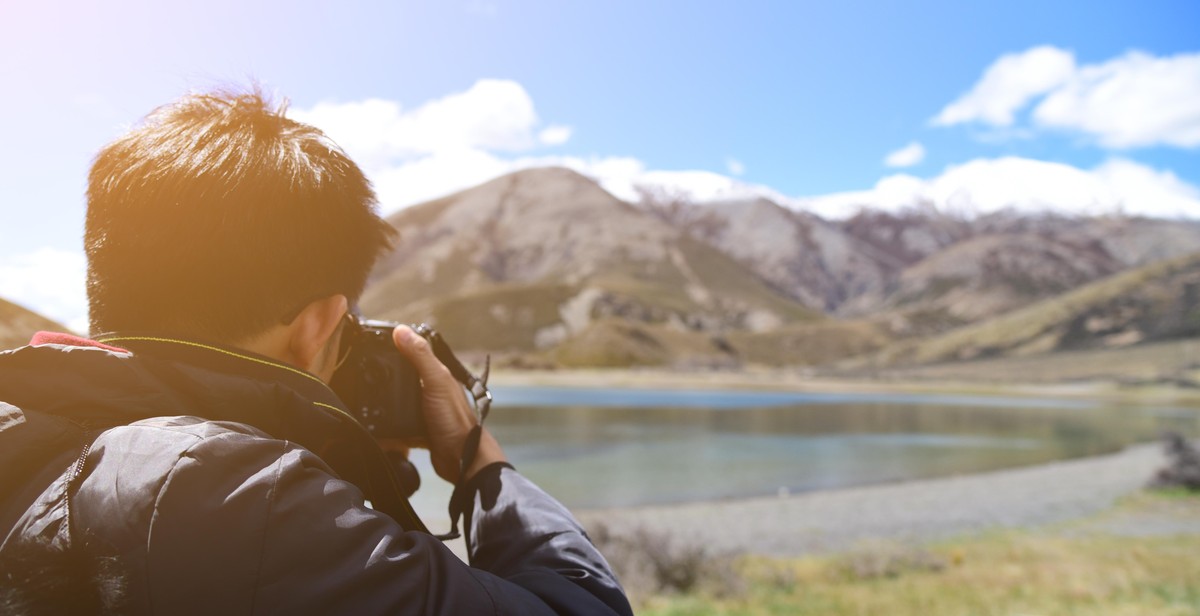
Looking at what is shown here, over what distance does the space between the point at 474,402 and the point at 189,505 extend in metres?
0.77

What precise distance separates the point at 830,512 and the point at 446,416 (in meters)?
20.1

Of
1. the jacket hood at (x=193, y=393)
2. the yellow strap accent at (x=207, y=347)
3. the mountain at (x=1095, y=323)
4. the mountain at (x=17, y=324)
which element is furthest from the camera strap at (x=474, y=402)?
the mountain at (x=1095, y=323)

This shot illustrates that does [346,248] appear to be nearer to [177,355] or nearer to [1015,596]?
[177,355]

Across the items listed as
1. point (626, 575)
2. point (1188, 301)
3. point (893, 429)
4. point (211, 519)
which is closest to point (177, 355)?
point (211, 519)

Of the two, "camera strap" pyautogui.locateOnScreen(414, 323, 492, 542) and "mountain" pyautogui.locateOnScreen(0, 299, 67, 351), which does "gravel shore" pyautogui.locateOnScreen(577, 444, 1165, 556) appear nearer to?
"mountain" pyautogui.locateOnScreen(0, 299, 67, 351)

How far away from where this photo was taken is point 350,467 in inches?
52.6

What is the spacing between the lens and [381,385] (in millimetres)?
1627

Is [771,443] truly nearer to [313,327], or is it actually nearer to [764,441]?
[764,441]

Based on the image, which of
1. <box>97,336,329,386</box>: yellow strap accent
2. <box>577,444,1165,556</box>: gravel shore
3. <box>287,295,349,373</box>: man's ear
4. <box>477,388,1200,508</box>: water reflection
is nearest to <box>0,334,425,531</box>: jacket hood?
<box>97,336,329,386</box>: yellow strap accent

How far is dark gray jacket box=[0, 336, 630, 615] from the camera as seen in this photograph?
0.99 metres

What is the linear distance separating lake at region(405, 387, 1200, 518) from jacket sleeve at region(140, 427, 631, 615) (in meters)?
17.0

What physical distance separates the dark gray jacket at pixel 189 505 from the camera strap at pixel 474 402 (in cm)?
39

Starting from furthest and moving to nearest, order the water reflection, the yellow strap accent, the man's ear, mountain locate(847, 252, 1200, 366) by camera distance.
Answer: mountain locate(847, 252, 1200, 366)
the water reflection
the man's ear
the yellow strap accent

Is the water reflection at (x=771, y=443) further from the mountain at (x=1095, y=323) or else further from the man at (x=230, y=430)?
the mountain at (x=1095, y=323)
